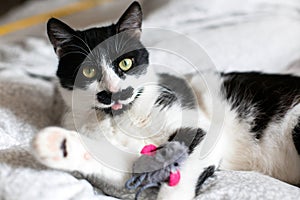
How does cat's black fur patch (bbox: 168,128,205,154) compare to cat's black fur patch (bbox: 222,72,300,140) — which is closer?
cat's black fur patch (bbox: 168,128,205,154)

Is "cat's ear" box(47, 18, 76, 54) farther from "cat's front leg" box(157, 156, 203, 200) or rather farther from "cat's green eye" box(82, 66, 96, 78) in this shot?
"cat's front leg" box(157, 156, 203, 200)

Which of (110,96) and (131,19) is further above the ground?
(131,19)

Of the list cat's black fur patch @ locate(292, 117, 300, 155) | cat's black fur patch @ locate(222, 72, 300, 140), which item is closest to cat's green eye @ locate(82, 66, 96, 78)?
cat's black fur patch @ locate(222, 72, 300, 140)

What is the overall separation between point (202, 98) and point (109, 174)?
0.42 m

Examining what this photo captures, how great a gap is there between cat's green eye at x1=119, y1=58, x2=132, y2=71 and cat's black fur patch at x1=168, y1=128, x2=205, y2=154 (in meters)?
0.22

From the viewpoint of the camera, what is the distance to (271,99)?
1304 millimetres

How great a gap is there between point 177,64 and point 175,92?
45 cm

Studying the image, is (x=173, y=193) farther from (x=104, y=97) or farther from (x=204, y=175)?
(x=104, y=97)

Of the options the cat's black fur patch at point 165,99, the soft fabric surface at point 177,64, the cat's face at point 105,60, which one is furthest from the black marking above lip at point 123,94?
the soft fabric surface at point 177,64

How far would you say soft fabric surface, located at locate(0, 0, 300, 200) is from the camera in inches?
38.1

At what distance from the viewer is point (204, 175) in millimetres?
1104

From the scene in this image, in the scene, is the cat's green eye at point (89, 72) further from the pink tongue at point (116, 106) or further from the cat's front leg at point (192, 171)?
the cat's front leg at point (192, 171)

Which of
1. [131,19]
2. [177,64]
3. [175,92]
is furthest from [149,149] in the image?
[177,64]

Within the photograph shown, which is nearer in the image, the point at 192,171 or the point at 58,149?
the point at 58,149
